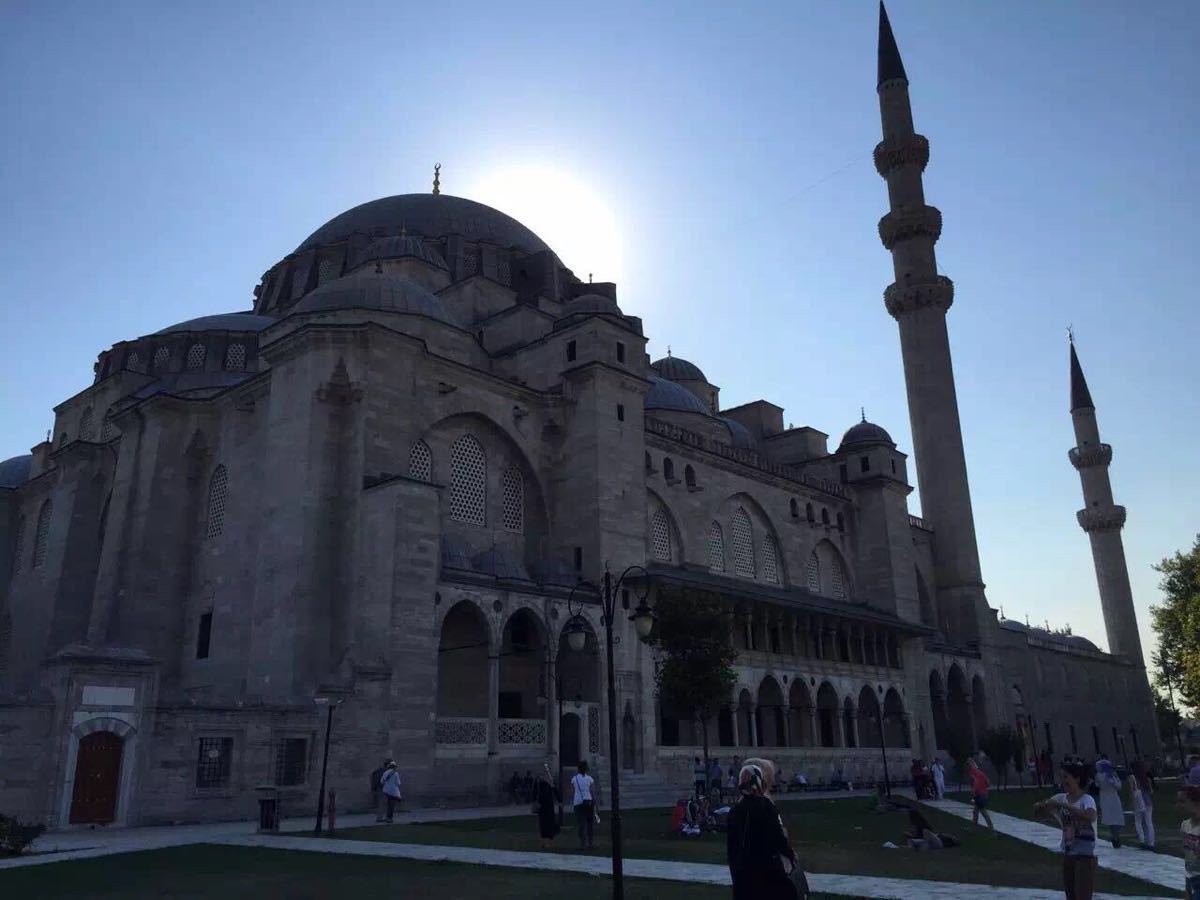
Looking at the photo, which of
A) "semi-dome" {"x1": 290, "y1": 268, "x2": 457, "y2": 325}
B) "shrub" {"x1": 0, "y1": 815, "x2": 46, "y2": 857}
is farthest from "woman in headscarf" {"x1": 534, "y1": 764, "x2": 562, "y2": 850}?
"semi-dome" {"x1": 290, "y1": 268, "x2": 457, "y2": 325}

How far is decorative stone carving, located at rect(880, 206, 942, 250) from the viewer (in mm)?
→ 44094

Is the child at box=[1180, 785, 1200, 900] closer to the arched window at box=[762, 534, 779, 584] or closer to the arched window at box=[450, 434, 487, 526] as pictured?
the arched window at box=[450, 434, 487, 526]

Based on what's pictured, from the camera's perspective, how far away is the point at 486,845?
13.3m

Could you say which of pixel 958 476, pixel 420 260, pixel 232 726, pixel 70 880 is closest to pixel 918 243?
pixel 958 476

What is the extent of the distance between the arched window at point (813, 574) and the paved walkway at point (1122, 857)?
73.1 ft

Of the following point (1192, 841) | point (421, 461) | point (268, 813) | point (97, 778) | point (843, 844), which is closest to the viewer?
point (1192, 841)

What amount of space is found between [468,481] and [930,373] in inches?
981

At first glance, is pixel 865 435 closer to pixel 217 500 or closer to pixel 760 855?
pixel 217 500

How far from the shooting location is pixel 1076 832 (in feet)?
22.2

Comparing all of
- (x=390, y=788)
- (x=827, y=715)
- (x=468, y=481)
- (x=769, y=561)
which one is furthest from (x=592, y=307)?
(x=827, y=715)

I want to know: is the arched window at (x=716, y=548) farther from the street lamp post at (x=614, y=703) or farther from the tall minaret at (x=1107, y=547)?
the tall minaret at (x=1107, y=547)

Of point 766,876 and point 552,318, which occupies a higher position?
point 552,318

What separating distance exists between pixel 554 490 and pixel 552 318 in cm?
731

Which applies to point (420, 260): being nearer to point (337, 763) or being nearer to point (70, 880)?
point (337, 763)
